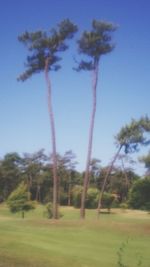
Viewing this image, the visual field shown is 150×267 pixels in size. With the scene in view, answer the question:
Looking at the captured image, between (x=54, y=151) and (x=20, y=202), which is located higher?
(x=54, y=151)

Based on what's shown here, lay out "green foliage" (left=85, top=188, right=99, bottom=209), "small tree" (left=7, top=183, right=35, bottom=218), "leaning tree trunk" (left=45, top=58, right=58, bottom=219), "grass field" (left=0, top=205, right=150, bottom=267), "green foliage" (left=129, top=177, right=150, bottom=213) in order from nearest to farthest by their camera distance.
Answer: "grass field" (left=0, top=205, right=150, bottom=267) < "leaning tree trunk" (left=45, top=58, right=58, bottom=219) < "small tree" (left=7, top=183, right=35, bottom=218) < "green foliage" (left=129, top=177, right=150, bottom=213) < "green foliage" (left=85, top=188, right=99, bottom=209)

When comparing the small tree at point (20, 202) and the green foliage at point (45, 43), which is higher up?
the green foliage at point (45, 43)

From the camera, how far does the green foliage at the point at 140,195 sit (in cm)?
5638

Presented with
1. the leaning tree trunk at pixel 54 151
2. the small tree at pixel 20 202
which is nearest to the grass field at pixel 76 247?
the leaning tree trunk at pixel 54 151

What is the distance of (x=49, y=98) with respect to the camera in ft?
120

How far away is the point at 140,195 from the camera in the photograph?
5850 centimetres

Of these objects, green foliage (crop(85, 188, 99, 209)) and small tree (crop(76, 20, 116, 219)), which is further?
green foliage (crop(85, 188, 99, 209))

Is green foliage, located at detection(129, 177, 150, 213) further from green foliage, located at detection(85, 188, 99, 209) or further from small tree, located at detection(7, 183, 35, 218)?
small tree, located at detection(7, 183, 35, 218)

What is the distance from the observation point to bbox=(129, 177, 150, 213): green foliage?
56.4 m

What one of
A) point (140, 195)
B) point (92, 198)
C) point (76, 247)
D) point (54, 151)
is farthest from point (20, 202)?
point (76, 247)

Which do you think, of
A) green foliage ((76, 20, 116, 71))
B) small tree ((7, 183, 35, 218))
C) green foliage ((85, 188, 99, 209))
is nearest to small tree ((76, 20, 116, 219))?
green foliage ((76, 20, 116, 71))

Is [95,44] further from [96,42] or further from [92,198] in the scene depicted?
[92,198]

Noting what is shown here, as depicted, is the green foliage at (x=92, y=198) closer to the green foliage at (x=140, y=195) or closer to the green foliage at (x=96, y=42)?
the green foliage at (x=140, y=195)

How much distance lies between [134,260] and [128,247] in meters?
3.28
